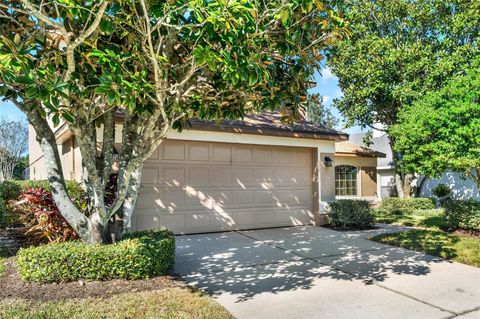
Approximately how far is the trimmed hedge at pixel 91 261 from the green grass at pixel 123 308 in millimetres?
577

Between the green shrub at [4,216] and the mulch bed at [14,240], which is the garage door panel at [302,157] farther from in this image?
the green shrub at [4,216]

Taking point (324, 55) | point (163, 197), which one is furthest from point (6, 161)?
point (324, 55)

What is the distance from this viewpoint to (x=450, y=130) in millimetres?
8961

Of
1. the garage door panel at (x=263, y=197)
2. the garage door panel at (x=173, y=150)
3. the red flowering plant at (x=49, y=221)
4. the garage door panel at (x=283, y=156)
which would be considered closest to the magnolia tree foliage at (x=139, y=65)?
the red flowering plant at (x=49, y=221)

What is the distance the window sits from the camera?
19.5m

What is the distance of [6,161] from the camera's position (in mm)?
29344

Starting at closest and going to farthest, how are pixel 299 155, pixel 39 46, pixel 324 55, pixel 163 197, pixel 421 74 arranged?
pixel 39 46 → pixel 324 55 → pixel 163 197 → pixel 299 155 → pixel 421 74

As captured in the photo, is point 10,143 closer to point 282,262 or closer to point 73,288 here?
point 73,288

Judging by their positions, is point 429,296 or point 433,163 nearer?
point 429,296

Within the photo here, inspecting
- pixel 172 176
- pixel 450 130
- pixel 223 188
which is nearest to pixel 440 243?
pixel 450 130

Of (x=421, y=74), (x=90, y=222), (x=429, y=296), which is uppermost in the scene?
(x=421, y=74)

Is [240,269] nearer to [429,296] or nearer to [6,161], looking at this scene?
[429,296]

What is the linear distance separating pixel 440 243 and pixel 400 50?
34.3 feet

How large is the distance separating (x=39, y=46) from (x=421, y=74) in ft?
51.6
